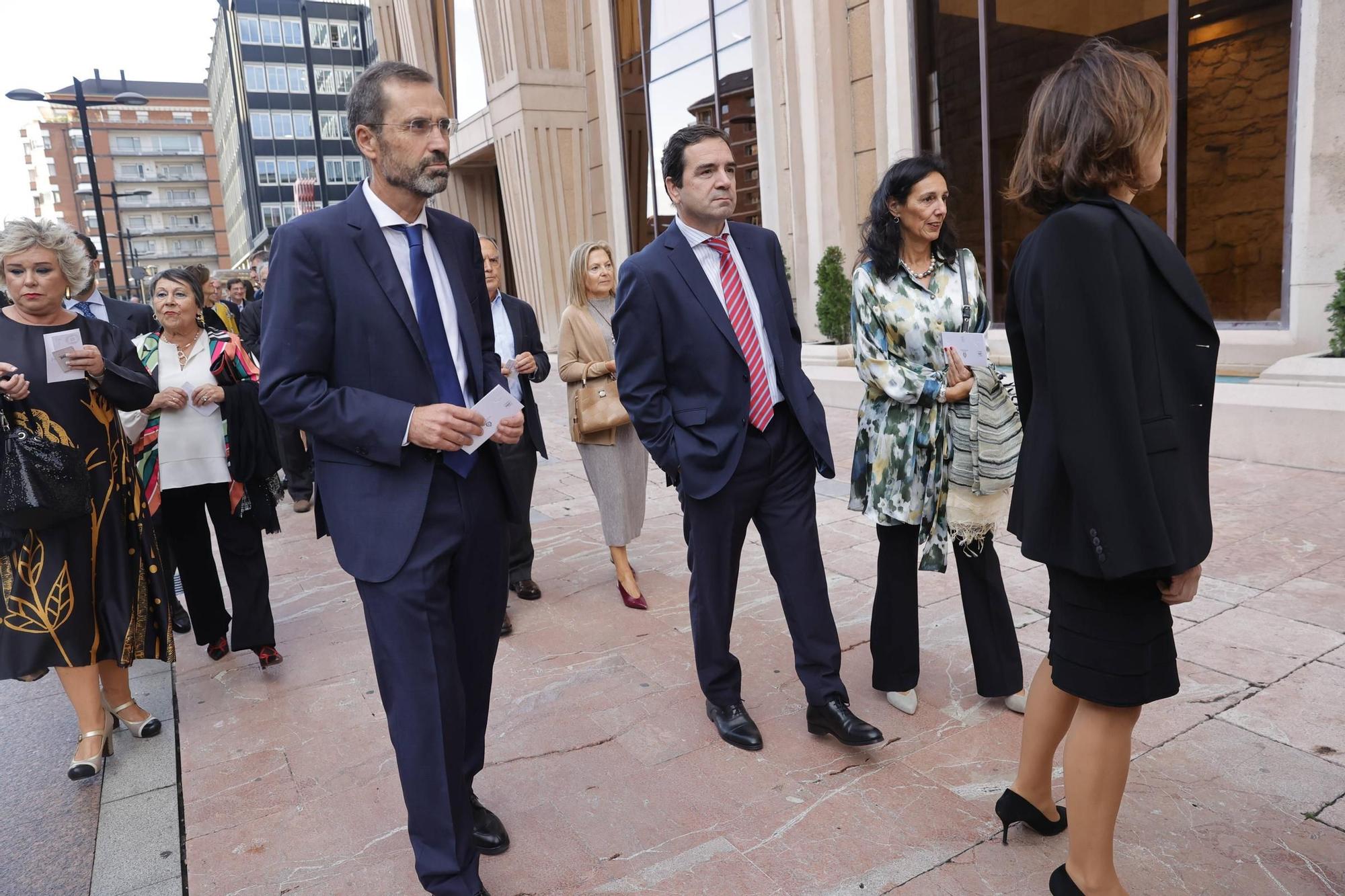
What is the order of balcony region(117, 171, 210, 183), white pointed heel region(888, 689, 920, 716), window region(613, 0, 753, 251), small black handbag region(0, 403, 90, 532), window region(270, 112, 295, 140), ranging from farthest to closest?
1. balcony region(117, 171, 210, 183)
2. window region(270, 112, 295, 140)
3. window region(613, 0, 753, 251)
4. white pointed heel region(888, 689, 920, 716)
5. small black handbag region(0, 403, 90, 532)

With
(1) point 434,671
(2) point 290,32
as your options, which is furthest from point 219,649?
(2) point 290,32

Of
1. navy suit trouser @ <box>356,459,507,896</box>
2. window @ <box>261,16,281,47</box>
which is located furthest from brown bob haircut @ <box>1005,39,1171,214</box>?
window @ <box>261,16,281,47</box>

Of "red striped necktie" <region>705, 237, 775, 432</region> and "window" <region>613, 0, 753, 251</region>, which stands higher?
"window" <region>613, 0, 753, 251</region>

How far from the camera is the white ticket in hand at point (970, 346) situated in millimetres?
3092

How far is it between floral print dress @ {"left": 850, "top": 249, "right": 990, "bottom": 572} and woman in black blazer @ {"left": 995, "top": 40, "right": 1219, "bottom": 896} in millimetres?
1050

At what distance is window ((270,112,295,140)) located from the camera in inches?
3017

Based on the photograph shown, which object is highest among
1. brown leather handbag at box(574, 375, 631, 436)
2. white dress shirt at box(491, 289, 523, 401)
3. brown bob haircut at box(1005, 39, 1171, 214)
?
brown bob haircut at box(1005, 39, 1171, 214)

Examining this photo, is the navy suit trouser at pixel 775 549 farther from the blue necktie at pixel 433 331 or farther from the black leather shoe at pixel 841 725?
the blue necktie at pixel 433 331

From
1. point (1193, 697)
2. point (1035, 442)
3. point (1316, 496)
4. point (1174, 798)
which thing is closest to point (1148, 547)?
point (1035, 442)

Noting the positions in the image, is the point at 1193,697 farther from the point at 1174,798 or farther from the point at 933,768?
the point at 933,768

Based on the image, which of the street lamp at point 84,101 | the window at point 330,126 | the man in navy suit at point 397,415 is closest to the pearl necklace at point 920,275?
the man in navy suit at point 397,415

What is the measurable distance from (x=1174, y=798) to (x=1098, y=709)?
0.91 meters

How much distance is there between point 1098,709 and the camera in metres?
2.10

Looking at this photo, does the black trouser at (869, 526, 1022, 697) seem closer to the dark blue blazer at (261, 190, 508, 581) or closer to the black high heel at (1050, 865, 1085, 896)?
the black high heel at (1050, 865, 1085, 896)
